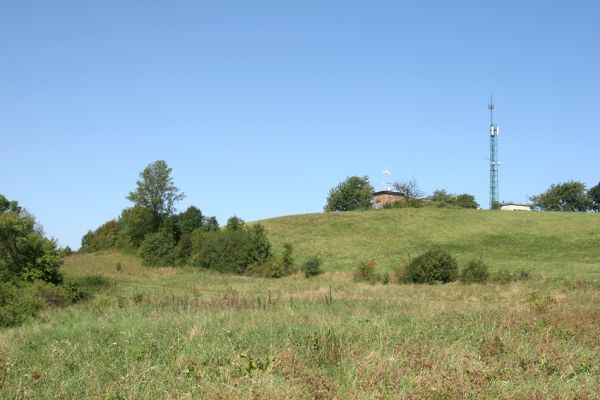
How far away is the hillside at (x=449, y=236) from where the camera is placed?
49.5m

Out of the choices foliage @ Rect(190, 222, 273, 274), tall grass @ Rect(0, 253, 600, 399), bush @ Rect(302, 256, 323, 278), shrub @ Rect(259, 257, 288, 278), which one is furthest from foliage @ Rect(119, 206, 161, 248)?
tall grass @ Rect(0, 253, 600, 399)

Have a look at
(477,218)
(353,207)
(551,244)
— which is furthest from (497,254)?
(353,207)

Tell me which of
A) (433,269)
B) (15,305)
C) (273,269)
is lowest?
(15,305)

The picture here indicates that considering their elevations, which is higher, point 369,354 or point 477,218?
point 477,218

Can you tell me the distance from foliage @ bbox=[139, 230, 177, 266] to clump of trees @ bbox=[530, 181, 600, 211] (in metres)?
93.9

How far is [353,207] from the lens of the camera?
4855 inches

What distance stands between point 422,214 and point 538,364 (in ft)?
234

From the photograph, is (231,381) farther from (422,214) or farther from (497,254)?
(422,214)

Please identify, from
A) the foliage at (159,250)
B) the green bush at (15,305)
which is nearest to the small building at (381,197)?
the foliage at (159,250)

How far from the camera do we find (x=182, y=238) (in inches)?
2418

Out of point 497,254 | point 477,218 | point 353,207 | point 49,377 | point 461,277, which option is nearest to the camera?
point 49,377

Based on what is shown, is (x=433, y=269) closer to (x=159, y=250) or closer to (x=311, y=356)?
(x=311, y=356)

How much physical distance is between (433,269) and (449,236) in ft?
104

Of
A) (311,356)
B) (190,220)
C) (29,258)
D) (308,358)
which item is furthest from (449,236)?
(308,358)
